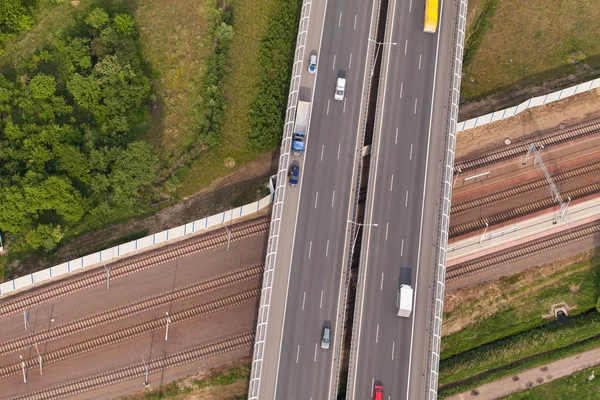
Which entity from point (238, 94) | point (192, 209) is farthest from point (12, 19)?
point (192, 209)

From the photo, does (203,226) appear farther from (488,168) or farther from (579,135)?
(579,135)

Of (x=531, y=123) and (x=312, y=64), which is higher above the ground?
(x=312, y=64)

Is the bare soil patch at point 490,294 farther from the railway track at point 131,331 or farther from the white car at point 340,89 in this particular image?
the white car at point 340,89

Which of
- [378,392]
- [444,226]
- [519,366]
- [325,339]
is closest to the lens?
[378,392]

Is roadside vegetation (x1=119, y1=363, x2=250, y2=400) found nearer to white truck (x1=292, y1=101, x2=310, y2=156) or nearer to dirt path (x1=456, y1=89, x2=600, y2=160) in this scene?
white truck (x1=292, y1=101, x2=310, y2=156)

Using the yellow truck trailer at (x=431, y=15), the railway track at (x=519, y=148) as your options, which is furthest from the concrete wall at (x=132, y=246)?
the yellow truck trailer at (x=431, y=15)

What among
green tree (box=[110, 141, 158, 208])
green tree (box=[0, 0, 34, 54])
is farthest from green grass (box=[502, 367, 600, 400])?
green tree (box=[0, 0, 34, 54])

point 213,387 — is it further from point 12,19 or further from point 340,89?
point 12,19
